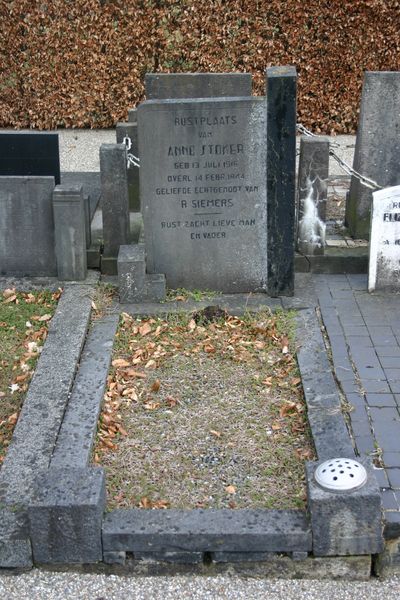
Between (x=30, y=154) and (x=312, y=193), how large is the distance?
2.78m

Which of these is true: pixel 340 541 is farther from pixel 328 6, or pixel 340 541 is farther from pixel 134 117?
pixel 328 6

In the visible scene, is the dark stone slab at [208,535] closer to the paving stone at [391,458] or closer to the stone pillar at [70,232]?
the paving stone at [391,458]

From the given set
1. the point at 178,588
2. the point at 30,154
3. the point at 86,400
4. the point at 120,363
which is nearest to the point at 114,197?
the point at 30,154

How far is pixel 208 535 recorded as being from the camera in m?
4.38

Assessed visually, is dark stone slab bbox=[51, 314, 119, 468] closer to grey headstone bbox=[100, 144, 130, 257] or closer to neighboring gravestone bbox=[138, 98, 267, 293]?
neighboring gravestone bbox=[138, 98, 267, 293]

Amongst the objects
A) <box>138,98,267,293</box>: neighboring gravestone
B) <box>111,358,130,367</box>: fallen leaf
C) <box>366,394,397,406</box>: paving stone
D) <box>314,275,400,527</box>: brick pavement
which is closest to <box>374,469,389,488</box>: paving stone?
<box>314,275,400,527</box>: brick pavement

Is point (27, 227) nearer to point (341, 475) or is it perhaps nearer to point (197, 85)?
point (197, 85)

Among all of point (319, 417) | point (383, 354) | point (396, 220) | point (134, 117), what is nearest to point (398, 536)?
point (319, 417)

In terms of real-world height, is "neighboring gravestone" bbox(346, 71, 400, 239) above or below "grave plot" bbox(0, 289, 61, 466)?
above

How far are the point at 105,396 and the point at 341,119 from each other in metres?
7.82

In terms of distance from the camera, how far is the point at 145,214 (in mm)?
7023

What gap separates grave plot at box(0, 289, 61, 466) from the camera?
5727 mm

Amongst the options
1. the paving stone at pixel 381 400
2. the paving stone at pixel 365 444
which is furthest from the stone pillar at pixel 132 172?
the paving stone at pixel 365 444

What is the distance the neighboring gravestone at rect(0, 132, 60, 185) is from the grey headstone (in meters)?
1.28
